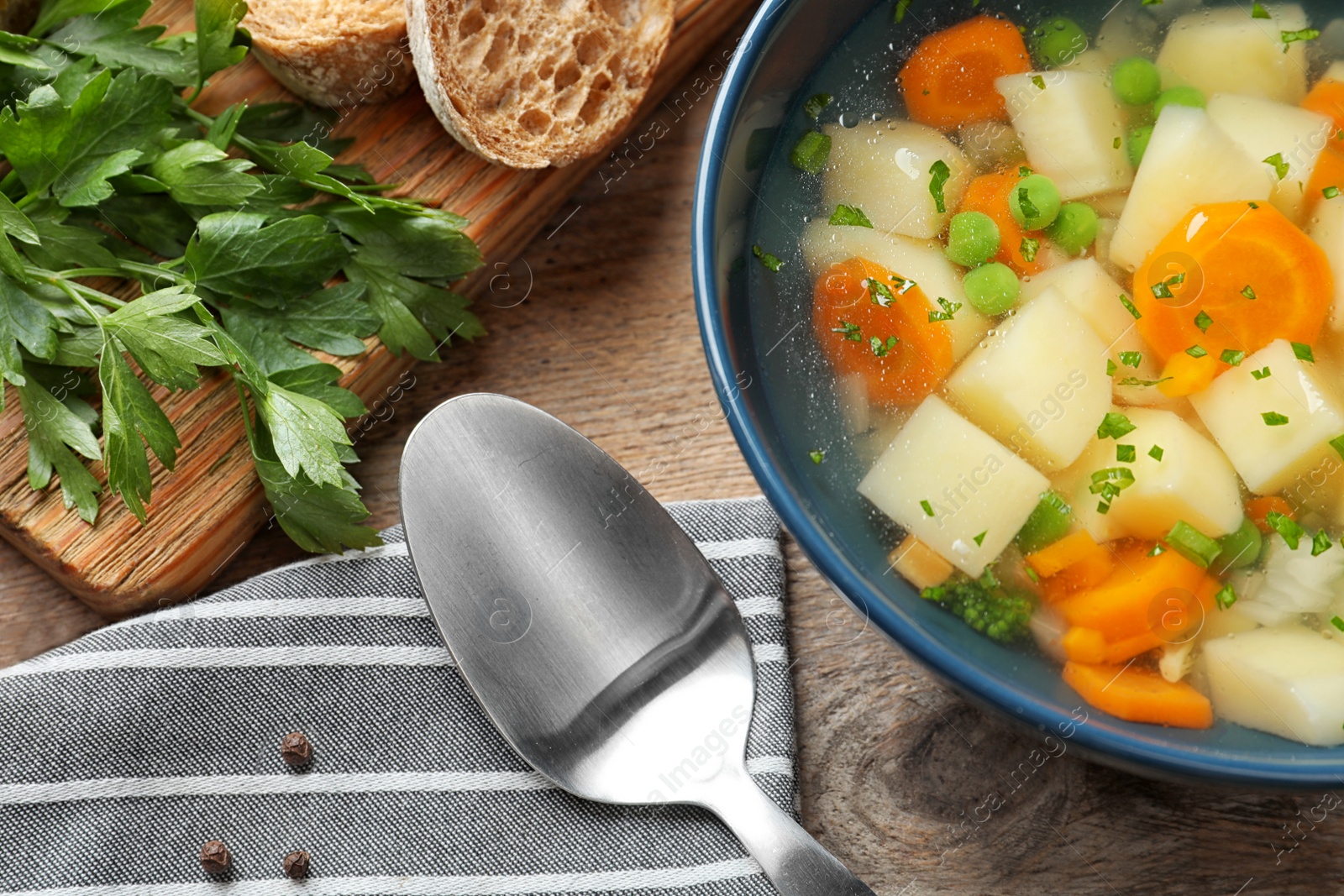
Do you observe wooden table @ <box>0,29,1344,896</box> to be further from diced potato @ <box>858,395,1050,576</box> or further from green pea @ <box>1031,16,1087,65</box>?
green pea @ <box>1031,16,1087,65</box>

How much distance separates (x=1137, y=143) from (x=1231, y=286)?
0.27 metres

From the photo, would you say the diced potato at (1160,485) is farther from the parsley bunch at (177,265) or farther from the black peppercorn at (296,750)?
the black peppercorn at (296,750)

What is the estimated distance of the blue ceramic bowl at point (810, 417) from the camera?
1337mm

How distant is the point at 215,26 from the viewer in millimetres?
1686

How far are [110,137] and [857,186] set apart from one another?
1159mm

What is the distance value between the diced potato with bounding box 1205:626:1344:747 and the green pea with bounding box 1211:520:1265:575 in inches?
3.8

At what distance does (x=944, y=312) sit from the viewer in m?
1.53

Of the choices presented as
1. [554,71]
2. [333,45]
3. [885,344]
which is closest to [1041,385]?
[885,344]

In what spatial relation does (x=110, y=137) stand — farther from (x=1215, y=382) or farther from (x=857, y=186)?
(x=1215, y=382)

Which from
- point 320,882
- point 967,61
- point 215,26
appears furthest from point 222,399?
point 967,61

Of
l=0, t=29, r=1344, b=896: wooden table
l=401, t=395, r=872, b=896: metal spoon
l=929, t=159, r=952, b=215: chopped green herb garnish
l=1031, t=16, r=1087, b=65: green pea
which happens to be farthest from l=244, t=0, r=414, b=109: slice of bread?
l=1031, t=16, r=1087, b=65: green pea

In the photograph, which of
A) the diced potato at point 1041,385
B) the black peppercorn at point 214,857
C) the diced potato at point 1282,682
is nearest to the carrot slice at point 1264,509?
the diced potato at point 1282,682

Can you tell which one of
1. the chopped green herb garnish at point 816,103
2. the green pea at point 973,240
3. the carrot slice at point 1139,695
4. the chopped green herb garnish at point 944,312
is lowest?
the carrot slice at point 1139,695

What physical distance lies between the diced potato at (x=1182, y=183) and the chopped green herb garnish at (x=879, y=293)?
349 mm
